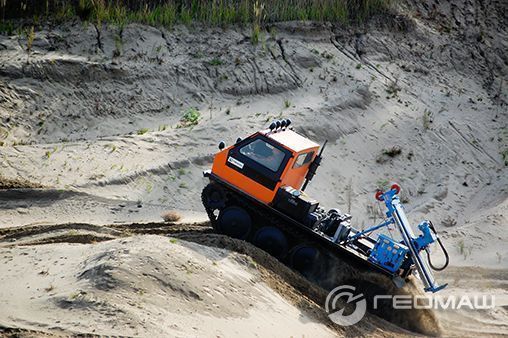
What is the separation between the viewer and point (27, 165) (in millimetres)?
14711

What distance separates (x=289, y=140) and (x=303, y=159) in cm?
38

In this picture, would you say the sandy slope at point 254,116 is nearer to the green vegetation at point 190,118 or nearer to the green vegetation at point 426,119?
the green vegetation at point 426,119

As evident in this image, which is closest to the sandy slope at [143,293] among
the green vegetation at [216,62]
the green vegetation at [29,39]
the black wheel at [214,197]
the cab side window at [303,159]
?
the black wheel at [214,197]

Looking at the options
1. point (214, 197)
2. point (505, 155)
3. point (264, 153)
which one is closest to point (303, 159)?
point (264, 153)

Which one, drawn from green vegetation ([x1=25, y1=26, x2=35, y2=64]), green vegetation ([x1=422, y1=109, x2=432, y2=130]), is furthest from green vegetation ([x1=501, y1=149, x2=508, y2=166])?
green vegetation ([x1=25, y1=26, x2=35, y2=64])

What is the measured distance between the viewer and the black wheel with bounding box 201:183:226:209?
12789 millimetres

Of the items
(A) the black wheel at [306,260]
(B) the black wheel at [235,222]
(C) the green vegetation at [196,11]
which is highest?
(C) the green vegetation at [196,11]

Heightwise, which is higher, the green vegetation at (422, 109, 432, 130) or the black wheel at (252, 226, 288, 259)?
the green vegetation at (422, 109, 432, 130)

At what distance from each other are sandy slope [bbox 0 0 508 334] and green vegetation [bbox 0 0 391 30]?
36cm

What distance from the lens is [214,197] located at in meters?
12.8

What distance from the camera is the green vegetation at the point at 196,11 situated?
18.3 meters

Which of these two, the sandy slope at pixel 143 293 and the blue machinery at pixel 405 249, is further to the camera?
the blue machinery at pixel 405 249
